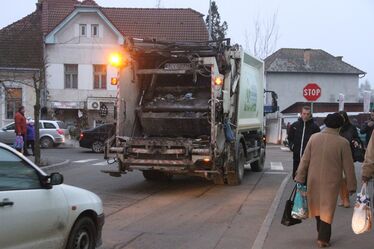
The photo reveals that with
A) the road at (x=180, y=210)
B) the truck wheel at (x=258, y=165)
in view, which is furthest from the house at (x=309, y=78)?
the road at (x=180, y=210)

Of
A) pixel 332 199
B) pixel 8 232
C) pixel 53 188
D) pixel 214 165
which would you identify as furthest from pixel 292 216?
pixel 214 165

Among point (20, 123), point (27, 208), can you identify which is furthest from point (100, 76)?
point (27, 208)

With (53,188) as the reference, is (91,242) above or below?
below

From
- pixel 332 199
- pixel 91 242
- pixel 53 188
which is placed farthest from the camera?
pixel 332 199

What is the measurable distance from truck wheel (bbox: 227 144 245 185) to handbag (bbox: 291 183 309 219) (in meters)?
5.83

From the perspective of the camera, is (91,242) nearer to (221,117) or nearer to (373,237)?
(373,237)

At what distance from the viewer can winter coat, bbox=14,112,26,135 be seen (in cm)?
1973

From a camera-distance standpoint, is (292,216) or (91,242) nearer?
(91,242)

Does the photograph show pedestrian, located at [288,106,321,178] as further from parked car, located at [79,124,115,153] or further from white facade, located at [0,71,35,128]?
white facade, located at [0,71,35,128]

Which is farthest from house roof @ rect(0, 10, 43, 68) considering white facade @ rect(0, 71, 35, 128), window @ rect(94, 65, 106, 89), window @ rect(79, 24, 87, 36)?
window @ rect(94, 65, 106, 89)

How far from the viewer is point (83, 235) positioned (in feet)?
20.4

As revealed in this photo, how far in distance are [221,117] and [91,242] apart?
616 cm

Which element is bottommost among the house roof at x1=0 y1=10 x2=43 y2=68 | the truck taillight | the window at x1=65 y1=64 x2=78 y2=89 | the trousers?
the trousers

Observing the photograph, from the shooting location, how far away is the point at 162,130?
13.1 m
